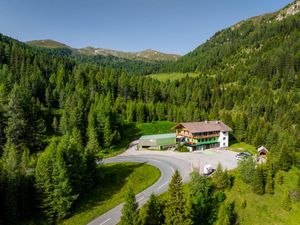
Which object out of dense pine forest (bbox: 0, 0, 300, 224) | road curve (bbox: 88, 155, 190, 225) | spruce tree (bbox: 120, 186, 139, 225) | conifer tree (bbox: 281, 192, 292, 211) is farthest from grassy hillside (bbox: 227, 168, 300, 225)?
spruce tree (bbox: 120, 186, 139, 225)

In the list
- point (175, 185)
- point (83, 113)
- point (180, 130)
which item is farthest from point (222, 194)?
point (83, 113)

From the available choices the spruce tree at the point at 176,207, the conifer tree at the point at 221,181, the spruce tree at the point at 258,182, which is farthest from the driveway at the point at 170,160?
the spruce tree at the point at 258,182

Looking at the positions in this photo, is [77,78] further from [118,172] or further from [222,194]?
[222,194]

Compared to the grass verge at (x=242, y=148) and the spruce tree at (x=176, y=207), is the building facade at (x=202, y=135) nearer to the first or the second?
the grass verge at (x=242, y=148)

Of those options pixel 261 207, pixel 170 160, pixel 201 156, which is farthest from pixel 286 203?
pixel 170 160

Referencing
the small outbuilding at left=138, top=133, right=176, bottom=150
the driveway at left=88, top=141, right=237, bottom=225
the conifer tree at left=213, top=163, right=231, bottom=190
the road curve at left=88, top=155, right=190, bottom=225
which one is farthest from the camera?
the small outbuilding at left=138, top=133, right=176, bottom=150

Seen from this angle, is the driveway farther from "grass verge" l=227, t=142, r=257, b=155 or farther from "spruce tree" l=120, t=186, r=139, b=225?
"spruce tree" l=120, t=186, r=139, b=225
